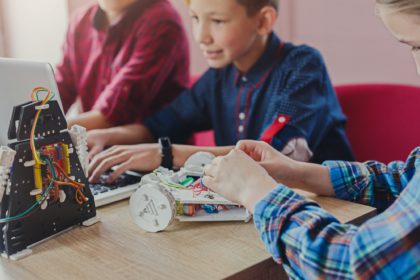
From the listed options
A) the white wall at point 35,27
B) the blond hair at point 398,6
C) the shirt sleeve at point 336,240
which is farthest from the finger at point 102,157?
the white wall at point 35,27

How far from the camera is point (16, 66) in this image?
771 millimetres

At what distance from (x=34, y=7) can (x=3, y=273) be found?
1117mm

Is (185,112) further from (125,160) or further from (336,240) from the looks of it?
(336,240)

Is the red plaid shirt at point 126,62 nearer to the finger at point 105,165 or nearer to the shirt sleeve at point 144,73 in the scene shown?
the shirt sleeve at point 144,73

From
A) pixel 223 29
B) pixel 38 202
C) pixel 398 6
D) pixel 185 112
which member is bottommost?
pixel 185 112

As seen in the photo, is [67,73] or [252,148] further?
[67,73]

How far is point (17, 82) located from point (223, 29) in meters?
0.60

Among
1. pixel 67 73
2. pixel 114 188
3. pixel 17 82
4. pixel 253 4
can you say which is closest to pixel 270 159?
pixel 114 188

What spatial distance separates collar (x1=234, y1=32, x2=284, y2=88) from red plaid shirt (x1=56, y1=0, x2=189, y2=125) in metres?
0.25

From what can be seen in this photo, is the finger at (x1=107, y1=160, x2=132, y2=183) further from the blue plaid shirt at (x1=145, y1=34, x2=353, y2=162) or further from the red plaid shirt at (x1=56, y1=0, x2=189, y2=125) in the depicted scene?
the red plaid shirt at (x1=56, y1=0, x2=189, y2=125)

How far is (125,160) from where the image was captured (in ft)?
3.33

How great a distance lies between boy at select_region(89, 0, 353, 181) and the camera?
1.16 metres

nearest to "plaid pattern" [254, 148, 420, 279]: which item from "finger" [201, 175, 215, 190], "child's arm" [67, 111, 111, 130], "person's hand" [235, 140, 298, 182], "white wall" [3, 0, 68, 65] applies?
"finger" [201, 175, 215, 190]

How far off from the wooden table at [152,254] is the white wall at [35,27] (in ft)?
3.16
